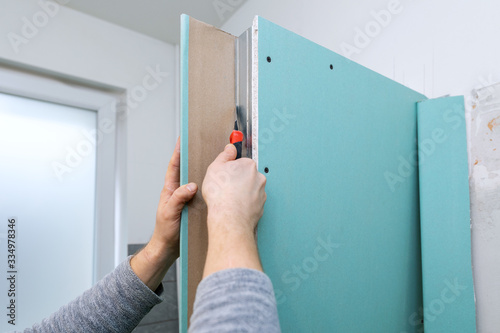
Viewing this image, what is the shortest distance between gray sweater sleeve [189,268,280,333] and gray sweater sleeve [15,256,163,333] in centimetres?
34

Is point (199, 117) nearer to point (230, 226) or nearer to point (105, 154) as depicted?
point (230, 226)

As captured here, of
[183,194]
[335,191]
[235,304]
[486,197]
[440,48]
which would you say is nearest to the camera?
[235,304]

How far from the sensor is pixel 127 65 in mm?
1747

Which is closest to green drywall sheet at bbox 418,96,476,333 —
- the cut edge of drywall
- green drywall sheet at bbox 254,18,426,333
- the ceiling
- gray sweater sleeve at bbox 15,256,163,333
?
green drywall sheet at bbox 254,18,426,333

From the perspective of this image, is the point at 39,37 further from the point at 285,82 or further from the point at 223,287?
the point at 223,287

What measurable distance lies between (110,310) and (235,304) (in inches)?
16.2

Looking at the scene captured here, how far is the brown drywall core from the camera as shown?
0.50 metres

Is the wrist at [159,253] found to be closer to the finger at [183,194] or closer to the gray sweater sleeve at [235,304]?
the finger at [183,194]

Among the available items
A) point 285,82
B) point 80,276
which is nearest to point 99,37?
point 80,276

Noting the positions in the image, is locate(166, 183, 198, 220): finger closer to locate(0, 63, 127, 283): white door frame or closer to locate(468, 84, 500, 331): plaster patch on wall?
locate(468, 84, 500, 331): plaster patch on wall

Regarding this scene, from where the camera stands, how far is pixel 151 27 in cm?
176

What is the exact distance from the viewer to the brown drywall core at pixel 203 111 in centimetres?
50

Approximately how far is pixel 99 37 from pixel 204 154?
1.44 m

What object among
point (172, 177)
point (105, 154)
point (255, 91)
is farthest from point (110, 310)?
point (105, 154)
